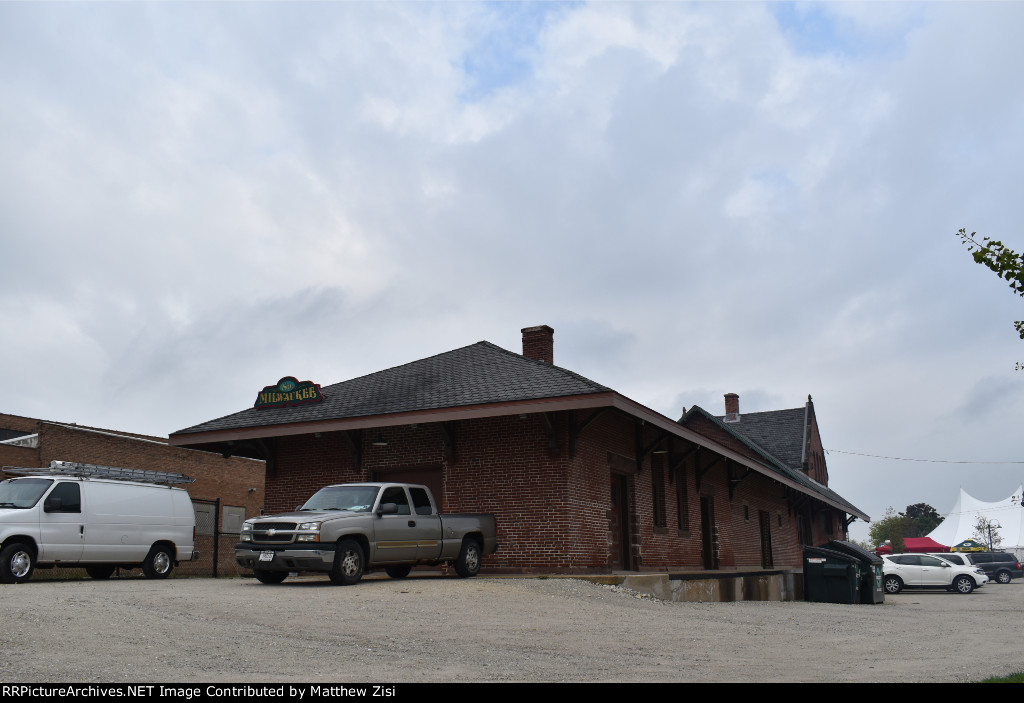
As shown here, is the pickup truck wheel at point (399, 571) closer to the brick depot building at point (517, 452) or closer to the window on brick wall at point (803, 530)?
the brick depot building at point (517, 452)

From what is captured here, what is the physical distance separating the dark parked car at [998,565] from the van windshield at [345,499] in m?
40.4

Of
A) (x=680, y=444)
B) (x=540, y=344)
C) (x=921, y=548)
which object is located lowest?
(x=921, y=548)

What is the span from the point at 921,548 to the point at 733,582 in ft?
150

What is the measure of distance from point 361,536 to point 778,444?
114 ft

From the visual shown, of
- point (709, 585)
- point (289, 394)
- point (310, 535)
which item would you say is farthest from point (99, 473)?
point (709, 585)

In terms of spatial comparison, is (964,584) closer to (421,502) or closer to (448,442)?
(448,442)

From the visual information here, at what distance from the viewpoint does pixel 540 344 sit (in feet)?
74.8

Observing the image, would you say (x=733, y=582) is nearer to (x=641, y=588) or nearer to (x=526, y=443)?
(x=641, y=588)

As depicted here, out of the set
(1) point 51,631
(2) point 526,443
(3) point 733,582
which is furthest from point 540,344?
(1) point 51,631

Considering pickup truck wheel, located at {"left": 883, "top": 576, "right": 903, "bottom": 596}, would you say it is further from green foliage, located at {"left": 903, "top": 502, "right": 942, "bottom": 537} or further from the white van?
green foliage, located at {"left": 903, "top": 502, "right": 942, "bottom": 537}

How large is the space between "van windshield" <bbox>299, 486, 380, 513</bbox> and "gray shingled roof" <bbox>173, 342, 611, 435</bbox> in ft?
→ 9.18

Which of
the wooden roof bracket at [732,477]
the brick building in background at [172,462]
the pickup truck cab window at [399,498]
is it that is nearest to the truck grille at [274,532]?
the pickup truck cab window at [399,498]

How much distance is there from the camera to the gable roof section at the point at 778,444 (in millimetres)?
34438
